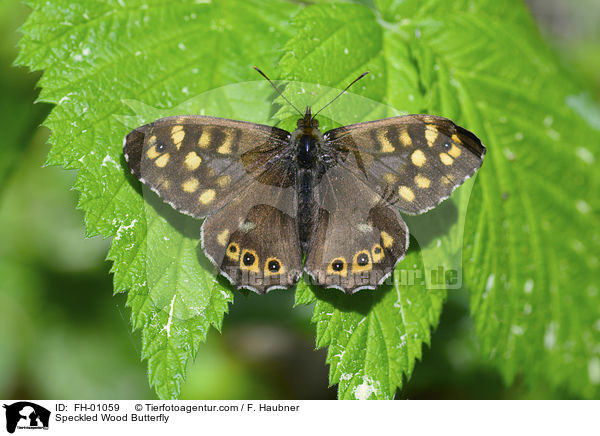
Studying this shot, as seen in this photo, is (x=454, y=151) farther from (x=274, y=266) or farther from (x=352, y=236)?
(x=274, y=266)

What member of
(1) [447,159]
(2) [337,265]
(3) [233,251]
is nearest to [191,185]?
(3) [233,251]

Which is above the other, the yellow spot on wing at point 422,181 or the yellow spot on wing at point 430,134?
the yellow spot on wing at point 430,134

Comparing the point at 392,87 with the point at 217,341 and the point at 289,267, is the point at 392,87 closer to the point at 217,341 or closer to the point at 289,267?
the point at 289,267

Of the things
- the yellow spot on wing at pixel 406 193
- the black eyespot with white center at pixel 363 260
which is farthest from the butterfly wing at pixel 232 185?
the yellow spot on wing at pixel 406 193

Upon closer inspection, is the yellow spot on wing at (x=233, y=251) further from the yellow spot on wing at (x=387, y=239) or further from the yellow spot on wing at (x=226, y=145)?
the yellow spot on wing at (x=387, y=239)

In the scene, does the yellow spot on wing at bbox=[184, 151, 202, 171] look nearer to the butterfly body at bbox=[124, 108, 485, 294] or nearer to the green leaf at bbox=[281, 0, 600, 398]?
the butterfly body at bbox=[124, 108, 485, 294]
